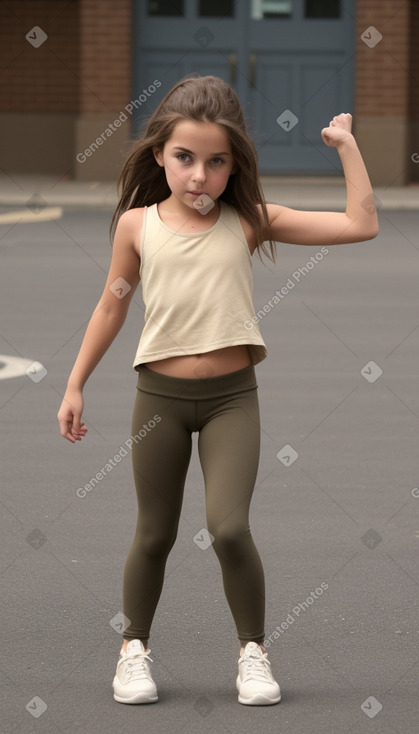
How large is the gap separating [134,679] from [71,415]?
742 mm

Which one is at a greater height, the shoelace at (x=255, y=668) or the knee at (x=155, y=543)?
the knee at (x=155, y=543)

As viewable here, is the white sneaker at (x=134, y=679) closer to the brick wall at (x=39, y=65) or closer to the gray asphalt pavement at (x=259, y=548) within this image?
the gray asphalt pavement at (x=259, y=548)

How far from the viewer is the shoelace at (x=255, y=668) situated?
4254mm

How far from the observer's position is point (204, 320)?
419 centimetres

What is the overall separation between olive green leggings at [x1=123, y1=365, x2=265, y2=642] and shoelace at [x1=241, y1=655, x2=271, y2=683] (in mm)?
59

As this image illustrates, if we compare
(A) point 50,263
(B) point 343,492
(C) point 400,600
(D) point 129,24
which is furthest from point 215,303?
(D) point 129,24

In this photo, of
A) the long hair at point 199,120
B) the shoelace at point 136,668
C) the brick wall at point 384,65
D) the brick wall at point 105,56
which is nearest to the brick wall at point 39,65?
the brick wall at point 105,56

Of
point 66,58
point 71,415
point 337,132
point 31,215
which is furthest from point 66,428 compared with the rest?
point 66,58

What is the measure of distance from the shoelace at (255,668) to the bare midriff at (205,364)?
0.77 metres

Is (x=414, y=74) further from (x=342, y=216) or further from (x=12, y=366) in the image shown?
(x=342, y=216)

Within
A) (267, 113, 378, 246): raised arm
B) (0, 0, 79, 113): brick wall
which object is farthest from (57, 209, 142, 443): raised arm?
(0, 0, 79, 113): brick wall

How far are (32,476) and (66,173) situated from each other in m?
19.7

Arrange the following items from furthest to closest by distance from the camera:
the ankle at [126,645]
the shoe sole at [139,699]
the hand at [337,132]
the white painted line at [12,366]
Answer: the white painted line at [12,366]
the ankle at [126,645]
the shoe sole at [139,699]
the hand at [337,132]

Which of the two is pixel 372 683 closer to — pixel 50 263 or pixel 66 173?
pixel 50 263
